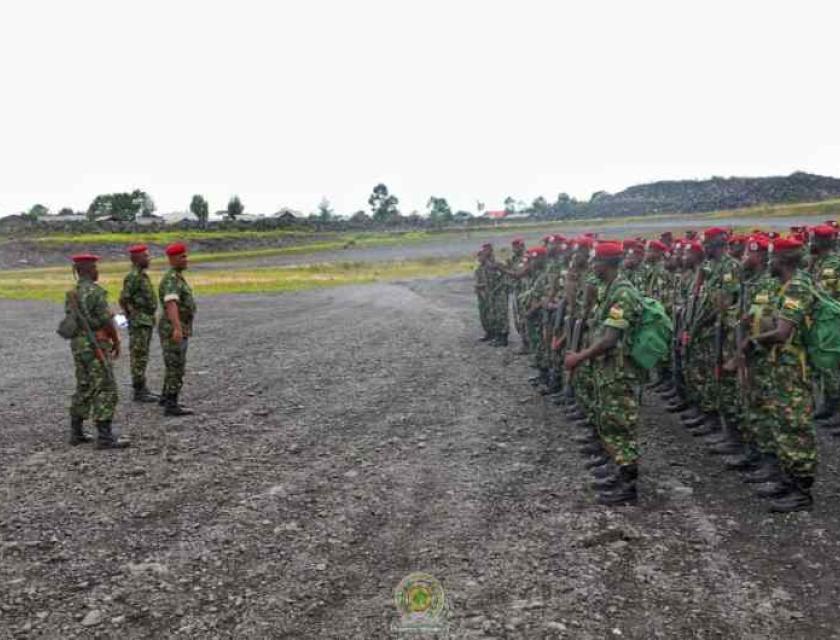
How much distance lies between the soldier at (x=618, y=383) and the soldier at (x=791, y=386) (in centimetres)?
107

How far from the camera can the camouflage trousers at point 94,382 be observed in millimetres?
7930

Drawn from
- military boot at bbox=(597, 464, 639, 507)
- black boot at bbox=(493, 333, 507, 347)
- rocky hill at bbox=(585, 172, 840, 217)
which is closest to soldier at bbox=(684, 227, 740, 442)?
military boot at bbox=(597, 464, 639, 507)

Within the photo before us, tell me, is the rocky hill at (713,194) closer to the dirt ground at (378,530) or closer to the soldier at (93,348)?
the dirt ground at (378,530)

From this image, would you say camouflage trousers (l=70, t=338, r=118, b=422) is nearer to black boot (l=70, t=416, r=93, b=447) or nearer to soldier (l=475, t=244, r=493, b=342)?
black boot (l=70, t=416, r=93, b=447)

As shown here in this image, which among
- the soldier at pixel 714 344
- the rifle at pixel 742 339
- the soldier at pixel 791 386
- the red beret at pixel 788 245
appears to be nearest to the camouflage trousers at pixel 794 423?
the soldier at pixel 791 386

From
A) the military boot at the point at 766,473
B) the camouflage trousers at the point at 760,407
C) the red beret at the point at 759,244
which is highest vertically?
the red beret at the point at 759,244

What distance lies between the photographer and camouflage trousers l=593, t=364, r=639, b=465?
632cm

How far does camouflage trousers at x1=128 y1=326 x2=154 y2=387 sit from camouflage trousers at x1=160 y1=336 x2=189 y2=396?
3.25 ft

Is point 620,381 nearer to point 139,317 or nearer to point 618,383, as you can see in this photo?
point 618,383

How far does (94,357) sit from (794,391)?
6456 mm

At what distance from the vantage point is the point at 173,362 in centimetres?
933

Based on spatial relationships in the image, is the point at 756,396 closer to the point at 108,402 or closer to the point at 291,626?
the point at 291,626

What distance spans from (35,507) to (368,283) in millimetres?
28041

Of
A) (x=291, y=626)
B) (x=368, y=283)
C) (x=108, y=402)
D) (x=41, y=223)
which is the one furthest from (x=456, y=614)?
(x=41, y=223)
